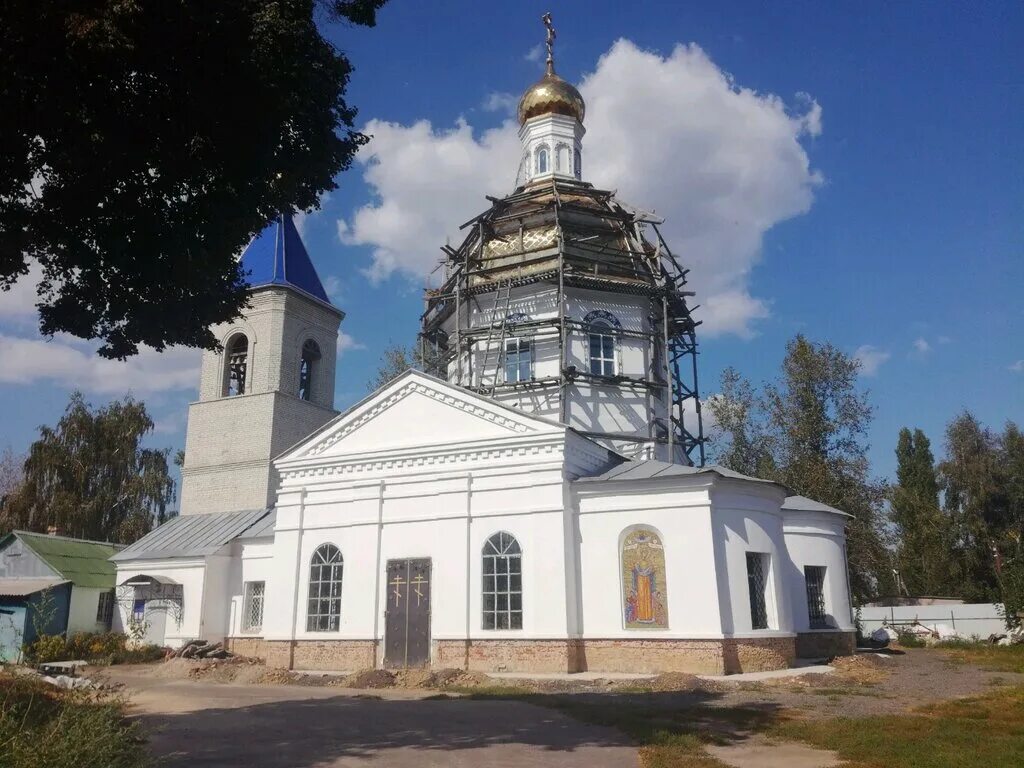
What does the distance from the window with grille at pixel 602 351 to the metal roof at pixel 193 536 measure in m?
11.0

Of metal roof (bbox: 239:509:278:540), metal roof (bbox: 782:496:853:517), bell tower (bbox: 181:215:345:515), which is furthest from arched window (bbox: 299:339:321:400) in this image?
metal roof (bbox: 782:496:853:517)

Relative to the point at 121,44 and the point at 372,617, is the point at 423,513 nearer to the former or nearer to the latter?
the point at 372,617

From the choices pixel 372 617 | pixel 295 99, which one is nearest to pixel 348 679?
pixel 372 617

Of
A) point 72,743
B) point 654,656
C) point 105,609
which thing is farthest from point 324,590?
point 72,743

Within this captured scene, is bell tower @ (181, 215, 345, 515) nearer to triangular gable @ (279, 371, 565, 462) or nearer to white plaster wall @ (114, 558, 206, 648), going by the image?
white plaster wall @ (114, 558, 206, 648)

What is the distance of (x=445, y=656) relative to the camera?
53.1 ft

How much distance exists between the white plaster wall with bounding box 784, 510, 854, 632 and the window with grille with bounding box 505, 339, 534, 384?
7.34 metres

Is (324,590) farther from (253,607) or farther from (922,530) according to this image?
(922,530)

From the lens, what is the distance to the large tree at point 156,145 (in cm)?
782

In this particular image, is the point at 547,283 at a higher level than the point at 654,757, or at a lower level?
higher

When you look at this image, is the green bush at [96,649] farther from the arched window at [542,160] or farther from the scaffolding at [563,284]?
the arched window at [542,160]

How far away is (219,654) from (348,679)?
6349 mm

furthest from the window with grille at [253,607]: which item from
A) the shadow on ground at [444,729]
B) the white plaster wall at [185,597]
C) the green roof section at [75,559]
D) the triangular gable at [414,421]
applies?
the shadow on ground at [444,729]

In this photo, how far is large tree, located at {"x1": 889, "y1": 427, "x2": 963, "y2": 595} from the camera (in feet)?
120
